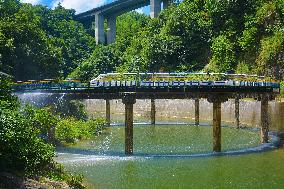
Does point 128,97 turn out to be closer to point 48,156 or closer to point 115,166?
point 115,166

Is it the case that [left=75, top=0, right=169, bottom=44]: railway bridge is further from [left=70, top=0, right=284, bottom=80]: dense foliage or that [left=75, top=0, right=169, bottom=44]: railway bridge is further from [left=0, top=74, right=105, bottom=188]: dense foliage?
[left=0, top=74, right=105, bottom=188]: dense foliage

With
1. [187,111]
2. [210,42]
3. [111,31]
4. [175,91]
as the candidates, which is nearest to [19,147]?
[175,91]

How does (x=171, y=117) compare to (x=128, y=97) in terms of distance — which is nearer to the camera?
(x=128, y=97)

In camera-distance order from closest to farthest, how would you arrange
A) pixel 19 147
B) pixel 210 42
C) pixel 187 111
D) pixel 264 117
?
1. pixel 19 147
2. pixel 264 117
3. pixel 187 111
4. pixel 210 42

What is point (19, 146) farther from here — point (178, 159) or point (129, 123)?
point (129, 123)

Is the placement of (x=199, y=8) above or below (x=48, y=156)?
above

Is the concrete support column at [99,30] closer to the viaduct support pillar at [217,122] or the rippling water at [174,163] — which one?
the rippling water at [174,163]

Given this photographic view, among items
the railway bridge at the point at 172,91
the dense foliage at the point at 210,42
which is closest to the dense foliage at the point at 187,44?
the dense foliage at the point at 210,42

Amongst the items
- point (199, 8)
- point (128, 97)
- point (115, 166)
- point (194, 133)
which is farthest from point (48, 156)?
point (199, 8)

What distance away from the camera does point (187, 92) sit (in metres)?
42.7

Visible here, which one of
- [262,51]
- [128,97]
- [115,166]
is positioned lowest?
[115,166]

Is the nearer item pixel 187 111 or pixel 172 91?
pixel 172 91

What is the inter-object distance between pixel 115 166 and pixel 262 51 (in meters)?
41.8

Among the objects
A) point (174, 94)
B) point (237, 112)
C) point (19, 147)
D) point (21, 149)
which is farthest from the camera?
point (237, 112)
